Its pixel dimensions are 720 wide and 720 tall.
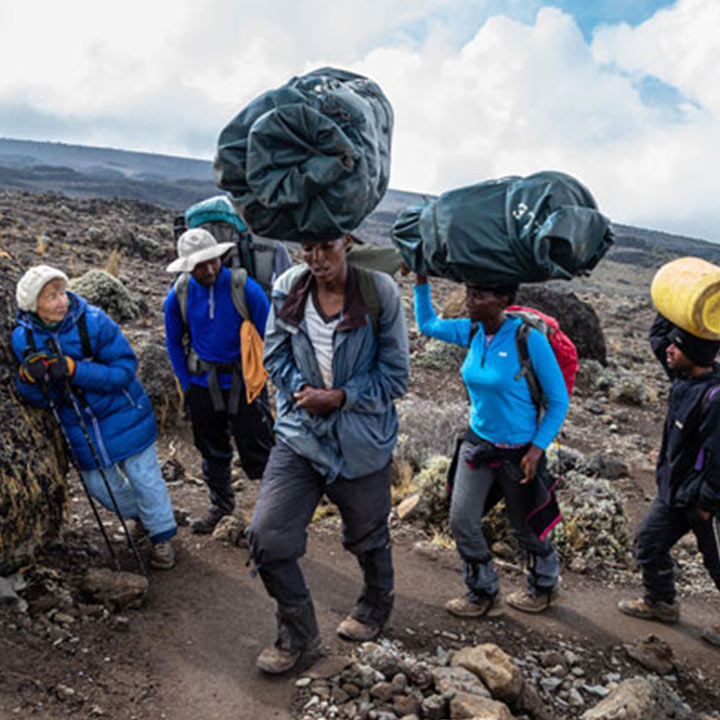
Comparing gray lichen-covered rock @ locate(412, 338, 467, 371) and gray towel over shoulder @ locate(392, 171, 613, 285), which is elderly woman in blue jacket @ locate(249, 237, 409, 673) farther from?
gray lichen-covered rock @ locate(412, 338, 467, 371)

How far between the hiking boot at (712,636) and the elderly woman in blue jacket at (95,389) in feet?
11.4

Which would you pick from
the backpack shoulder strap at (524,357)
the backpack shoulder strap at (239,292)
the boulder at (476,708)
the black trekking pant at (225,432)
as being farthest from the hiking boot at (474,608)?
the backpack shoulder strap at (239,292)

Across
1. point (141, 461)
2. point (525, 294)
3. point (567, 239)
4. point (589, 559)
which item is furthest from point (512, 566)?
point (525, 294)

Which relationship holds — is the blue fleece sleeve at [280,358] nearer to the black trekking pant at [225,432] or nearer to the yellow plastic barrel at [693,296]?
the black trekking pant at [225,432]

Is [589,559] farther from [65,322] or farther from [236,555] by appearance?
[65,322]

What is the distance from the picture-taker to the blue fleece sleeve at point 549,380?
389 cm

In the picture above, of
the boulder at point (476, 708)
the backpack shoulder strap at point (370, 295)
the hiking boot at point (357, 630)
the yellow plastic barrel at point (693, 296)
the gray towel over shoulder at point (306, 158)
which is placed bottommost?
the hiking boot at point (357, 630)

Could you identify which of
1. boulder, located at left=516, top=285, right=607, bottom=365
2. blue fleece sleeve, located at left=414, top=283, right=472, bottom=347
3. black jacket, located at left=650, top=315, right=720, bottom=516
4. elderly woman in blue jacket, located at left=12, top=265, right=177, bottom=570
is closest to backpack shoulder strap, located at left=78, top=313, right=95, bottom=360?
elderly woman in blue jacket, located at left=12, top=265, right=177, bottom=570

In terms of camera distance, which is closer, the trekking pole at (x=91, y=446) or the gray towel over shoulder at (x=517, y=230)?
the gray towel over shoulder at (x=517, y=230)

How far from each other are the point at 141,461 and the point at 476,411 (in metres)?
2.08

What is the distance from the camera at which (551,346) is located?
4105 mm

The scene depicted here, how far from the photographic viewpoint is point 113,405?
4281mm

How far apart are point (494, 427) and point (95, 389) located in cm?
232

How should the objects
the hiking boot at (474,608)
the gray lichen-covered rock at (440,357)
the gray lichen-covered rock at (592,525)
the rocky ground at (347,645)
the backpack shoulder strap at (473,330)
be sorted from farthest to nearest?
the gray lichen-covered rock at (440,357) < the gray lichen-covered rock at (592,525) < the hiking boot at (474,608) < the backpack shoulder strap at (473,330) < the rocky ground at (347,645)
